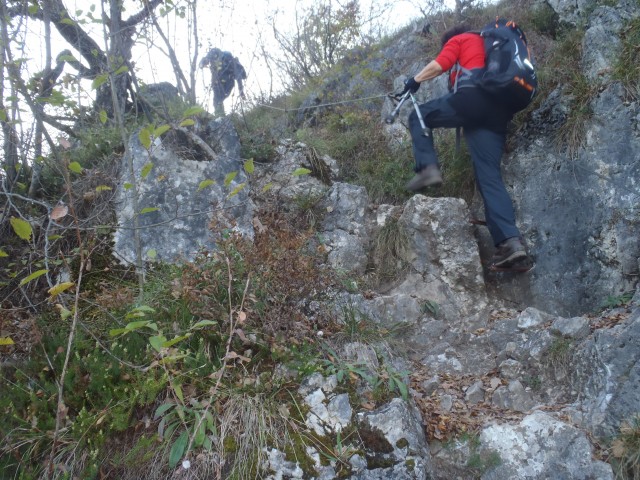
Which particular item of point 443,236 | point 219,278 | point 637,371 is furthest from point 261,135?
point 637,371

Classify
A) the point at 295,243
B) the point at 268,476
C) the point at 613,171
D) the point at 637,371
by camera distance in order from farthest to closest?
the point at 613,171 < the point at 295,243 < the point at 637,371 < the point at 268,476

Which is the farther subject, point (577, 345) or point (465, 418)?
point (577, 345)

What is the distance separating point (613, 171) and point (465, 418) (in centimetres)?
271

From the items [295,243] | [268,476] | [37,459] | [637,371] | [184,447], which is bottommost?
[637,371]

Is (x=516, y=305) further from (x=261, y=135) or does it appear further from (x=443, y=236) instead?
(x=261, y=135)

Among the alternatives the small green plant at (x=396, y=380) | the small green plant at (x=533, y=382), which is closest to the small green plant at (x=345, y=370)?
the small green plant at (x=396, y=380)

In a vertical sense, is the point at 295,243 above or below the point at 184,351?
above

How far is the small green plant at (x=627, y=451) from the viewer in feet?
10.3

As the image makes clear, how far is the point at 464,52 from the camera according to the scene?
5.12m

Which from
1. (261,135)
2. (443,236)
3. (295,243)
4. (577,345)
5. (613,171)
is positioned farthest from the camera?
(261,135)

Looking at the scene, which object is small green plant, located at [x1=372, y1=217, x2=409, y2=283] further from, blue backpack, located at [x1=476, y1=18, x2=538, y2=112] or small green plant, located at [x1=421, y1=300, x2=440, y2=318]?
blue backpack, located at [x1=476, y1=18, x2=538, y2=112]

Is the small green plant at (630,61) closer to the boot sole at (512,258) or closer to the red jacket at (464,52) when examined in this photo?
the red jacket at (464,52)

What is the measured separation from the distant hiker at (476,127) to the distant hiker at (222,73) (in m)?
3.12

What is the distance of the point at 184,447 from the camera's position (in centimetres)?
318
